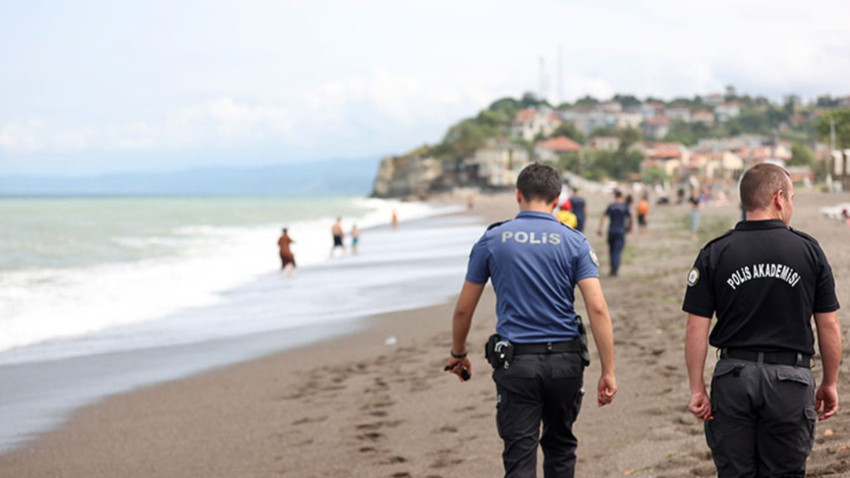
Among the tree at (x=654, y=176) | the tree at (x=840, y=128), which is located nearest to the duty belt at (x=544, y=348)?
the tree at (x=840, y=128)

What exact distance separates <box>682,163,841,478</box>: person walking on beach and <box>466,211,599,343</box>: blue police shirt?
0.62 metres

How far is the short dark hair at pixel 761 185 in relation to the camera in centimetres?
340

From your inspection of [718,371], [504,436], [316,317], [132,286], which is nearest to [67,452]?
[504,436]

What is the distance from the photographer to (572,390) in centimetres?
390

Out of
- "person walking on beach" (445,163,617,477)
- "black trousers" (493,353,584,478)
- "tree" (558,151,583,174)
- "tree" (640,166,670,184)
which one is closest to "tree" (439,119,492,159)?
"tree" (558,151,583,174)

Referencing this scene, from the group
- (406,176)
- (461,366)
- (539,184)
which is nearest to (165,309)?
(461,366)

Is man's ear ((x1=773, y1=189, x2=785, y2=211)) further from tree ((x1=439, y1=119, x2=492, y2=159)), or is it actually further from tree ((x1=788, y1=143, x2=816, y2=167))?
tree ((x1=788, y1=143, x2=816, y2=167))

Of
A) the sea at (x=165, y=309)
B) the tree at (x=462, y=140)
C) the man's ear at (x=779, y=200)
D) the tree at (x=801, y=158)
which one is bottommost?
the sea at (x=165, y=309)

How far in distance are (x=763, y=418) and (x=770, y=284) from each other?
19.3 inches

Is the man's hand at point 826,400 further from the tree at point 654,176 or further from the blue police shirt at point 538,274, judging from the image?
the tree at point 654,176

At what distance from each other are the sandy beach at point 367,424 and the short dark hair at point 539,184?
180 cm

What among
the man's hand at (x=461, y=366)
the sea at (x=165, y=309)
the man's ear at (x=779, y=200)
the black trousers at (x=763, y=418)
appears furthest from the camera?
the sea at (x=165, y=309)

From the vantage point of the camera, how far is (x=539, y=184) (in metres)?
4.02

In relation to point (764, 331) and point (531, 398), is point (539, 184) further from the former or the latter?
point (764, 331)
